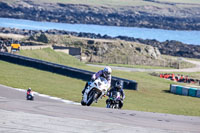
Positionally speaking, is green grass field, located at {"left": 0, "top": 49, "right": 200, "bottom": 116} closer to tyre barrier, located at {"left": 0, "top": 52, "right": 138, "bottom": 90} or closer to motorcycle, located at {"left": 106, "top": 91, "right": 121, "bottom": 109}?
tyre barrier, located at {"left": 0, "top": 52, "right": 138, "bottom": 90}

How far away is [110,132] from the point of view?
19.9 feet

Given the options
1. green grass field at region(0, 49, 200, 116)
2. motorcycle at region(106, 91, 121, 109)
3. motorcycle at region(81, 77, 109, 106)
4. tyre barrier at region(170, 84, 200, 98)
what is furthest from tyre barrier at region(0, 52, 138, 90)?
motorcycle at region(81, 77, 109, 106)

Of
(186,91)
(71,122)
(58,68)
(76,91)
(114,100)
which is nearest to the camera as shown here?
(71,122)

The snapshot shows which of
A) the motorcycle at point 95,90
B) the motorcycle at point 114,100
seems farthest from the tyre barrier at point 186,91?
the motorcycle at point 95,90

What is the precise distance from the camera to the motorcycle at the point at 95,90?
13141 millimetres

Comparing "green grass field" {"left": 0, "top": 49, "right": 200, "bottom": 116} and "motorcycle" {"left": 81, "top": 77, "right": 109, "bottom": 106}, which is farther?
"green grass field" {"left": 0, "top": 49, "right": 200, "bottom": 116}

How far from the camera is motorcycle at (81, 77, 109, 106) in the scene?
13.1m

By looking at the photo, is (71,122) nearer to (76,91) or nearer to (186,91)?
(76,91)

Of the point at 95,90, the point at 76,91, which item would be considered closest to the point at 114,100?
the point at 95,90

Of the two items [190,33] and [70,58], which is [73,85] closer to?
[70,58]

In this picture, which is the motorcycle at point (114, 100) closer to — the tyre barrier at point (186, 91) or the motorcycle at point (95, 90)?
the motorcycle at point (95, 90)

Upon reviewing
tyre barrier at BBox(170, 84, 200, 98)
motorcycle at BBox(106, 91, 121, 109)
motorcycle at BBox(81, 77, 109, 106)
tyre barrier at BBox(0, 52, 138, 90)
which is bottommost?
tyre barrier at BBox(170, 84, 200, 98)

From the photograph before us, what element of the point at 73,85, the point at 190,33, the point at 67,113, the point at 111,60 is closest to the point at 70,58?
the point at 111,60

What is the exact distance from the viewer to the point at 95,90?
43.4 ft
